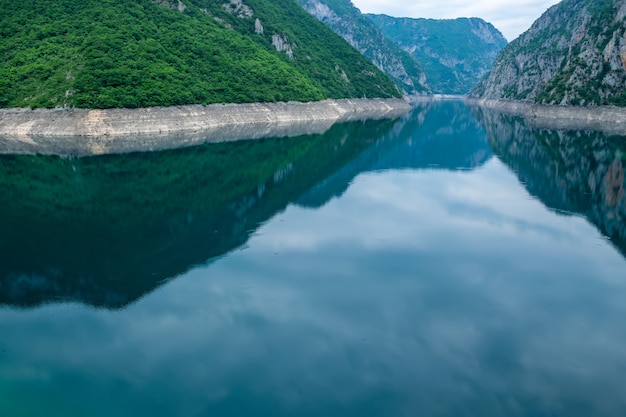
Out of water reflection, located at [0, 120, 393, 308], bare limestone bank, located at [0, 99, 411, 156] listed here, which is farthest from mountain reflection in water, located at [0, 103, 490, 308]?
bare limestone bank, located at [0, 99, 411, 156]

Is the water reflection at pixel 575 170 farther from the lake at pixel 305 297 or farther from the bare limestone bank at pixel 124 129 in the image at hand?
the bare limestone bank at pixel 124 129

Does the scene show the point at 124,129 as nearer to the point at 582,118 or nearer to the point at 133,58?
the point at 133,58

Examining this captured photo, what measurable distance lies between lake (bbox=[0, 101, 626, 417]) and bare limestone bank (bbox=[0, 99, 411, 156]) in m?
25.7

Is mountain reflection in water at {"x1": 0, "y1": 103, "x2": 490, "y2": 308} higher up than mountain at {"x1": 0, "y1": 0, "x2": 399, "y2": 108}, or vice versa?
mountain at {"x1": 0, "y1": 0, "x2": 399, "y2": 108}

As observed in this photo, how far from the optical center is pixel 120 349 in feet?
75.5

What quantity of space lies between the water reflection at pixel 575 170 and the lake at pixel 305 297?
59 cm

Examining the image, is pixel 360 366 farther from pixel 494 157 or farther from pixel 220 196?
pixel 494 157

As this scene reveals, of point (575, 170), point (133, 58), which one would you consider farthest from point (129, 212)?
point (133, 58)

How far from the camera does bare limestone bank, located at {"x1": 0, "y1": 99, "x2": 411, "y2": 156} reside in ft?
286

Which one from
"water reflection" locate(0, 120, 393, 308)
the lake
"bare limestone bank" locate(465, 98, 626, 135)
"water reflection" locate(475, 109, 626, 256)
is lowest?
Result: "water reflection" locate(0, 120, 393, 308)

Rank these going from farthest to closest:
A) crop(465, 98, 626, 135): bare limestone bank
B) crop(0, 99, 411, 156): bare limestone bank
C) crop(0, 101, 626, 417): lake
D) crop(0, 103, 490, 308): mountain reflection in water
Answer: crop(465, 98, 626, 135): bare limestone bank
crop(0, 99, 411, 156): bare limestone bank
crop(0, 103, 490, 308): mountain reflection in water
crop(0, 101, 626, 417): lake

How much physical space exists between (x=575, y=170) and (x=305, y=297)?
59718 mm

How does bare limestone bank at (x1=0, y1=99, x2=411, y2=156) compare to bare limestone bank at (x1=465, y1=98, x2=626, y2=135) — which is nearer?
bare limestone bank at (x1=0, y1=99, x2=411, y2=156)

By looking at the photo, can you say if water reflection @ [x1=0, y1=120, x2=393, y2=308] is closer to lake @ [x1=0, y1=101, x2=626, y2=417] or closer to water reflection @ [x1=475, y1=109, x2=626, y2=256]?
lake @ [x1=0, y1=101, x2=626, y2=417]
